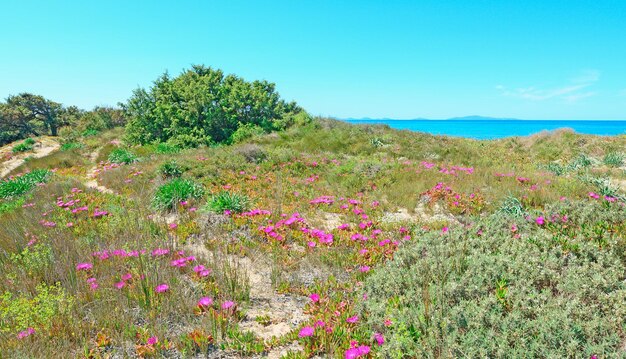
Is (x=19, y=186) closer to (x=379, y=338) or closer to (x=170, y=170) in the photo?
(x=170, y=170)

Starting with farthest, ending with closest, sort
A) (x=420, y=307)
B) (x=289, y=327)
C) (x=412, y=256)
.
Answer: (x=412, y=256) → (x=289, y=327) → (x=420, y=307)

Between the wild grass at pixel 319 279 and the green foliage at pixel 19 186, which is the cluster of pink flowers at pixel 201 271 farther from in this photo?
the green foliage at pixel 19 186

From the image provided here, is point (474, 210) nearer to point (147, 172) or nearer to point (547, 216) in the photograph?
point (547, 216)

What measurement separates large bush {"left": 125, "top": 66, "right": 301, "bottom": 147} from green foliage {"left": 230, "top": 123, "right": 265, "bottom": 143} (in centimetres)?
63

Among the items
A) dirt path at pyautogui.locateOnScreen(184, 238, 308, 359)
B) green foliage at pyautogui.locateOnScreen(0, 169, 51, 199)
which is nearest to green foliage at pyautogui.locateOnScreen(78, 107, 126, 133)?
green foliage at pyautogui.locateOnScreen(0, 169, 51, 199)

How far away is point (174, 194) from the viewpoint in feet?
27.5

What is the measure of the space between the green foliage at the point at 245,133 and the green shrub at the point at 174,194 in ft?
42.2

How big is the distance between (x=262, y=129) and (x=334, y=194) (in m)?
14.0

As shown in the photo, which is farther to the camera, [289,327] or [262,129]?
[262,129]

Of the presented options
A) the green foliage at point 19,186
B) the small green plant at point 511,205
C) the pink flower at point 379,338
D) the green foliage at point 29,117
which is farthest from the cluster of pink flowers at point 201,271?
the green foliage at point 29,117

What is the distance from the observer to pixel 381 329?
3381 mm

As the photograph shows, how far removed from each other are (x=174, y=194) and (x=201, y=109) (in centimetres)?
1613

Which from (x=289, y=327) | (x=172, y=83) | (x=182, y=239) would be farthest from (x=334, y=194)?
(x=172, y=83)

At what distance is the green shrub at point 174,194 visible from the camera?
823cm
